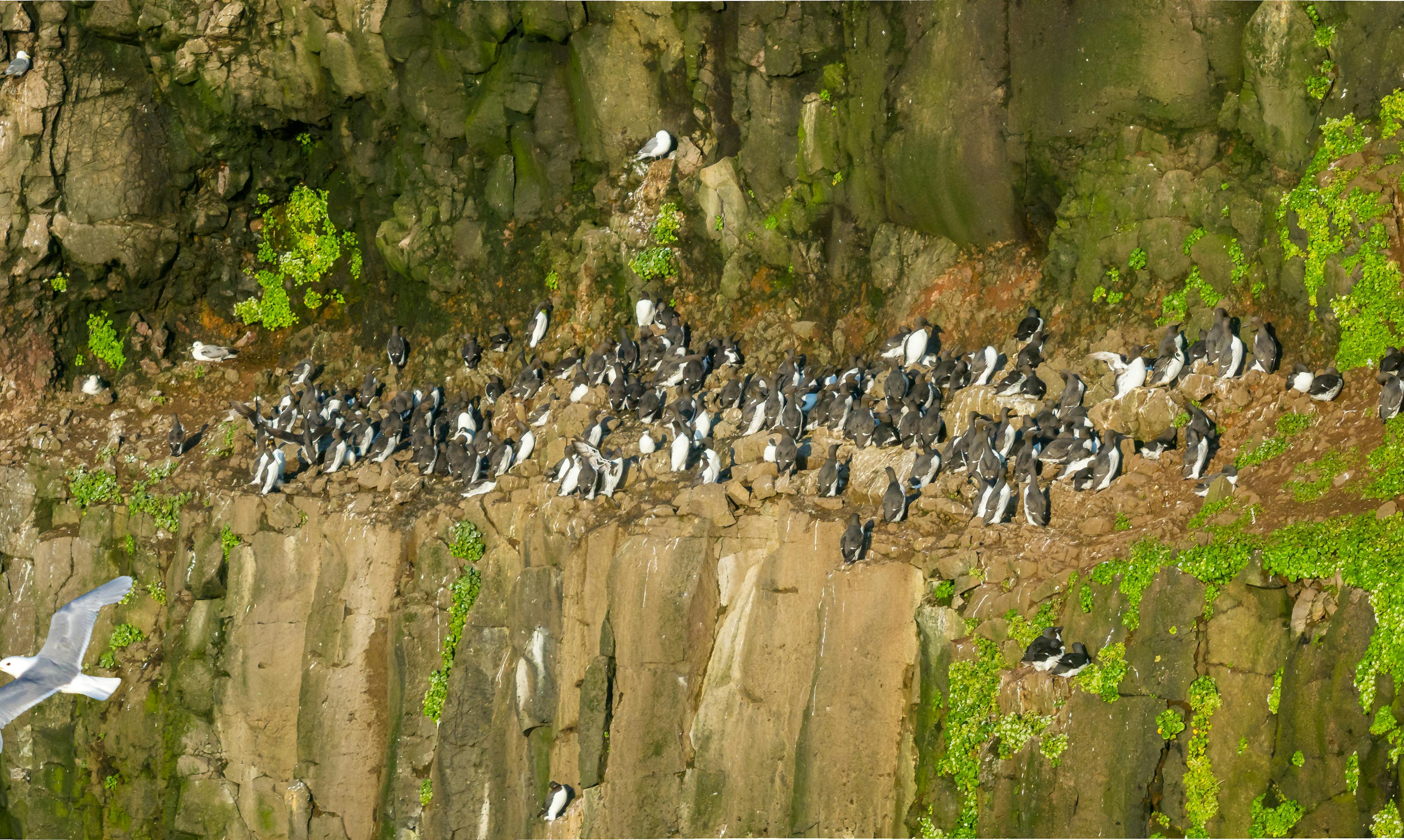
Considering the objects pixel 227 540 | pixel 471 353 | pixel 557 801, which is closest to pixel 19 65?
pixel 471 353

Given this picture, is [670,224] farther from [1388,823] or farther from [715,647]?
[1388,823]

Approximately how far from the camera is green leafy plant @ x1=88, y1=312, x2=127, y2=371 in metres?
22.8

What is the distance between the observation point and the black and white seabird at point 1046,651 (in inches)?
429

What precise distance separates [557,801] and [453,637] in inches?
104

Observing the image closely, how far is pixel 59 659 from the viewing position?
11.3 metres

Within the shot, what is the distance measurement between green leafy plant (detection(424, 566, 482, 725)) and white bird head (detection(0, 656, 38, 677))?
16.8 ft

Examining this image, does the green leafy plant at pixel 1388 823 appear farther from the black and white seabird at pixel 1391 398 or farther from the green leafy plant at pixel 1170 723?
the black and white seabird at pixel 1391 398

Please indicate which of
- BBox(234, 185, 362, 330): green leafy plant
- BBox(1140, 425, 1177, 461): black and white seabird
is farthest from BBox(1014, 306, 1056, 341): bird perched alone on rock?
BBox(234, 185, 362, 330): green leafy plant

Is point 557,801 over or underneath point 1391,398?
underneath

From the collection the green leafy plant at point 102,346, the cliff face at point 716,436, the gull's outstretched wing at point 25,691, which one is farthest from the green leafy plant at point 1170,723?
the green leafy plant at point 102,346

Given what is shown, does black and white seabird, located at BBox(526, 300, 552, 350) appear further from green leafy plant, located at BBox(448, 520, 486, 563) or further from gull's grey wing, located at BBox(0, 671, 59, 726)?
gull's grey wing, located at BBox(0, 671, 59, 726)

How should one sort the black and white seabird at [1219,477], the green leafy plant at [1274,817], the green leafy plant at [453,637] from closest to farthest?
1. the green leafy plant at [1274,817]
2. the black and white seabird at [1219,477]
3. the green leafy plant at [453,637]

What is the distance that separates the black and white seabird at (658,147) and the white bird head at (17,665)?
11311 mm

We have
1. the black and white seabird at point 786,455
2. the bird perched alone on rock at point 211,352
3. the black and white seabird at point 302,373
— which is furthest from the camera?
the bird perched alone on rock at point 211,352
